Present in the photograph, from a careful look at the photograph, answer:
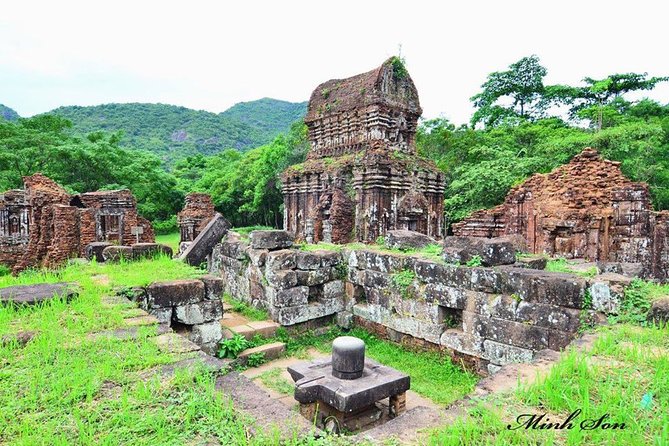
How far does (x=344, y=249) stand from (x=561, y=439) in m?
5.05

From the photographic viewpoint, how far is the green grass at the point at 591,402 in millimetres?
2049

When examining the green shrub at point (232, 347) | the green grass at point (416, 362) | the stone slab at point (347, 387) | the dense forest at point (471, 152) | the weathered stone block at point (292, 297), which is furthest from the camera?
the dense forest at point (471, 152)

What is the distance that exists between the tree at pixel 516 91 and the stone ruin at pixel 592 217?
2266 centimetres

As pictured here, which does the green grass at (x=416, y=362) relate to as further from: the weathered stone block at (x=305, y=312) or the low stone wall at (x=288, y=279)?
the low stone wall at (x=288, y=279)

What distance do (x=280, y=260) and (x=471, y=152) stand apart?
1788 cm

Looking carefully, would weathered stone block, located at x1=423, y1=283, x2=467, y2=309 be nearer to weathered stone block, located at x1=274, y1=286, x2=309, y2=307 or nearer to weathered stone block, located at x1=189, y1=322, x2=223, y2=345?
weathered stone block, located at x1=274, y1=286, x2=309, y2=307

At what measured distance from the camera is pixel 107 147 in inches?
1152

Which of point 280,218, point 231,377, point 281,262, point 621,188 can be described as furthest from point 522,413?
point 280,218

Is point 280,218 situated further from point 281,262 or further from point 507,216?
point 281,262

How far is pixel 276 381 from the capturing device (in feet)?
16.2

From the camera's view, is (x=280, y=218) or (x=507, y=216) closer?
(x=507, y=216)

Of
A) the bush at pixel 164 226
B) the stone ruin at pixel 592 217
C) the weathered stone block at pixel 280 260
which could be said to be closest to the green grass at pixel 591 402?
the weathered stone block at pixel 280 260

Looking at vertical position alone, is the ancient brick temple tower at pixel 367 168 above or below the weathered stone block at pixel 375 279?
above

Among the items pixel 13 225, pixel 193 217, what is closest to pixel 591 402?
pixel 193 217
